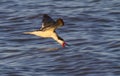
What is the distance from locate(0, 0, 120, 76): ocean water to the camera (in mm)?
12602

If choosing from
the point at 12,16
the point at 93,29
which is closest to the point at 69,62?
the point at 93,29

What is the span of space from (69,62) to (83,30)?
2254 mm

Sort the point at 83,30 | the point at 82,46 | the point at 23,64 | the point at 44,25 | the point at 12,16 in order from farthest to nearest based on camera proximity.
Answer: the point at 12,16, the point at 83,30, the point at 82,46, the point at 23,64, the point at 44,25

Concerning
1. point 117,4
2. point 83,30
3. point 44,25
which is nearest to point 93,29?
point 83,30

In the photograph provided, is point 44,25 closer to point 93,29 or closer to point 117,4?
point 93,29

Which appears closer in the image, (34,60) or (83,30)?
(34,60)

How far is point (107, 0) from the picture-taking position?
17.8m

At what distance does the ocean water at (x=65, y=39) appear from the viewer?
1260cm

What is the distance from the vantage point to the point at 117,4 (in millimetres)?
17266

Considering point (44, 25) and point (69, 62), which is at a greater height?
point (44, 25)

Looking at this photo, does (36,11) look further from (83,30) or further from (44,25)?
(44,25)

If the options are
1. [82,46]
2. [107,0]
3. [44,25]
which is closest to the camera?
[44,25]

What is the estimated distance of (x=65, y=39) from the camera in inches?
573

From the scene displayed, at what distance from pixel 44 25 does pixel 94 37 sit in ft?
9.62
